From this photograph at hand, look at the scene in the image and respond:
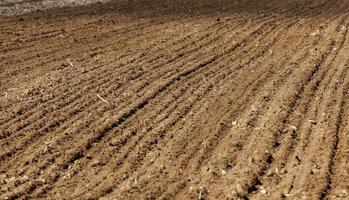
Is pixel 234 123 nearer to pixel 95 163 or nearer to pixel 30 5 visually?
pixel 95 163

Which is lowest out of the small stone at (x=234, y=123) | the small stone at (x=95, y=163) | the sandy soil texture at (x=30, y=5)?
the small stone at (x=234, y=123)

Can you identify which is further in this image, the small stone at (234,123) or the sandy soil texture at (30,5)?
the sandy soil texture at (30,5)

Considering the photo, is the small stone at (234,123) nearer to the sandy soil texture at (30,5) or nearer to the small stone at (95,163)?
the small stone at (95,163)

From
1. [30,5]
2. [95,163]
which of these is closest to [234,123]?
[95,163]

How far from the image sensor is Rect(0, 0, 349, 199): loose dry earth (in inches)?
271

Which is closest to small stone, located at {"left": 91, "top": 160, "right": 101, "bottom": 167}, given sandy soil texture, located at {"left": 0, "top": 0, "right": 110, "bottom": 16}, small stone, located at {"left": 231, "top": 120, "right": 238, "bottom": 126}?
small stone, located at {"left": 231, "top": 120, "right": 238, "bottom": 126}

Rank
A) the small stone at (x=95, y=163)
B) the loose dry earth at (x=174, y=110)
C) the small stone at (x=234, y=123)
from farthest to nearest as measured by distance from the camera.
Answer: the small stone at (x=234, y=123)
the small stone at (x=95, y=163)
the loose dry earth at (x=174, y=110)

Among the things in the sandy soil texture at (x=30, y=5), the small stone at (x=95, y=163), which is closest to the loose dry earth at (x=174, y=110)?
the small stone at (x=95, y=163)

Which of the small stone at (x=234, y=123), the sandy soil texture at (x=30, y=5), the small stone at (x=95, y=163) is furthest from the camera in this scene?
the sandy soil texture at (x=30, y=5)

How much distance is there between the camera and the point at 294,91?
973 cm

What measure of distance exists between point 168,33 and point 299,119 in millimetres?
6469

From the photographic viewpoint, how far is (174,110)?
913 centimetres

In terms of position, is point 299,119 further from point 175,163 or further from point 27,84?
point 27,84

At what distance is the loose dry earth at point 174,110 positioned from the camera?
22.5ft
